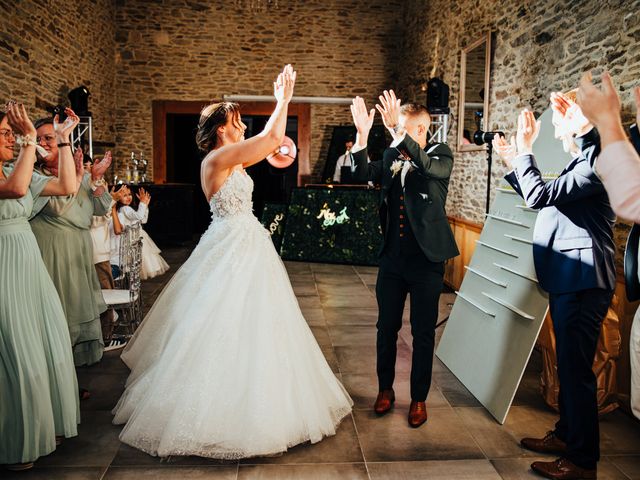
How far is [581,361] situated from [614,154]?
132 centimetres

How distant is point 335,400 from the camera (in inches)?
115

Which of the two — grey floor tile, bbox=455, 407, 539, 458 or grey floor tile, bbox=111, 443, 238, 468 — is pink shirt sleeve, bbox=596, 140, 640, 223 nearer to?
grey floor tile, bbox=455, 407, 539, 458

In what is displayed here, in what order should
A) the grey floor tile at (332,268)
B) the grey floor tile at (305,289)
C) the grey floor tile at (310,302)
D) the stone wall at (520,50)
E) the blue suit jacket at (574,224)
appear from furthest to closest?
the grey floor tile at (332,268), the grey floor tile at (305,289), the grey floor tile at (310,302), the stone wall at (520,50), the blue suit jacket at (574,224)

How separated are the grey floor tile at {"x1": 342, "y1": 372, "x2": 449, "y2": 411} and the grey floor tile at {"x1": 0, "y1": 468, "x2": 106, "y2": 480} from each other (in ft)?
4.77

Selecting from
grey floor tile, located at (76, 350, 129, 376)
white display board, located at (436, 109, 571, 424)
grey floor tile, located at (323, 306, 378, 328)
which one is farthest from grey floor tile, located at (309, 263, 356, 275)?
grey floor tile, located at (76, 350, 129, 376)

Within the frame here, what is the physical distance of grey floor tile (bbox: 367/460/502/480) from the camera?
7.87 feet

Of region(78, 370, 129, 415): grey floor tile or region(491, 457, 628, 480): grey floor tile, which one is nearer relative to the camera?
region(491, 457, 628, 480): grey floor tile

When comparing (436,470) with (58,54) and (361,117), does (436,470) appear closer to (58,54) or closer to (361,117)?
(361,117)

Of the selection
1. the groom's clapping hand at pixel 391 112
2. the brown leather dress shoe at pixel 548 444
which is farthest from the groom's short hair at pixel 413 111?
the brown leather dress shoe at pixel 548 444

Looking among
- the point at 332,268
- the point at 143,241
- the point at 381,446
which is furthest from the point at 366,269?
the point at 381,446

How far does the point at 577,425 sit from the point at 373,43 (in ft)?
33.2

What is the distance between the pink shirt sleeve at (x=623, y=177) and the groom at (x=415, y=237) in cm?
141

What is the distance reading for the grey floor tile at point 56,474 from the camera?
2354mm

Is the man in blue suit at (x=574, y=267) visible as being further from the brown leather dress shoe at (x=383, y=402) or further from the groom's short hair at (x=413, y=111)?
the brown leather dress shoe at (x=383, y=402)
